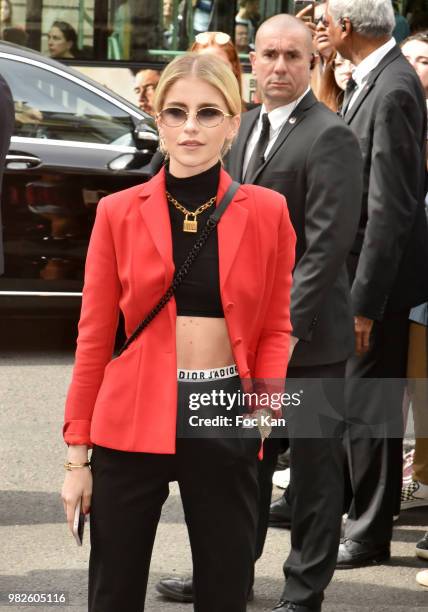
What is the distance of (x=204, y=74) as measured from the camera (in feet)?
9.62

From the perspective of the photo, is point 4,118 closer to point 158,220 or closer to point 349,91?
point 349,91

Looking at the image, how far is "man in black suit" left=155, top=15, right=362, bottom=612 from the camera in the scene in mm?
4035

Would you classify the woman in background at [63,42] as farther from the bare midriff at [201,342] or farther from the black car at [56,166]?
the bare midriff at [201,342]

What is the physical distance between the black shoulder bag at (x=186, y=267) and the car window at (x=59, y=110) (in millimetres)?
5477

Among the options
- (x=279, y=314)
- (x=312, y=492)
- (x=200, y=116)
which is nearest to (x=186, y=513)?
(x=279, y=314)

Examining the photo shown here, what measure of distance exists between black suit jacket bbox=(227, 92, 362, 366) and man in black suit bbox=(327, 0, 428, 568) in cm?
40

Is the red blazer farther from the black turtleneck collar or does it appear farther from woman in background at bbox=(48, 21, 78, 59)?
woman in background at bbox=(48, 21, 78, 59)

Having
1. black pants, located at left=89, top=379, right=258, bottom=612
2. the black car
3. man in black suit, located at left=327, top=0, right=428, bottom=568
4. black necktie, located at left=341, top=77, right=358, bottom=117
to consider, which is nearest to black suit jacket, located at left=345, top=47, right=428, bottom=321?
man in black suit, located at left=327, top=0, right=428, bottom=568

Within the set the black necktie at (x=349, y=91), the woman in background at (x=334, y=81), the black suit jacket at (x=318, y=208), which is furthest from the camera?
the woman in background at (x=334, y=81)

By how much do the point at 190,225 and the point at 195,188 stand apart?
0.09 metres

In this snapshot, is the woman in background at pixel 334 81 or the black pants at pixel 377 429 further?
the woman in background at pixel 334 81

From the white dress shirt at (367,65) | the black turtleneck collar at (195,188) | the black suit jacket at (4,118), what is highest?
the white dress shirt at (367,65)

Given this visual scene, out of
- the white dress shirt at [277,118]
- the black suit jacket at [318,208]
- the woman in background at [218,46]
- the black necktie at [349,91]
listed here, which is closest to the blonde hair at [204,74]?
the black suit jacket at [318,208]

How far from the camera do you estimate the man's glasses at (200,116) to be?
2941 millimetres
